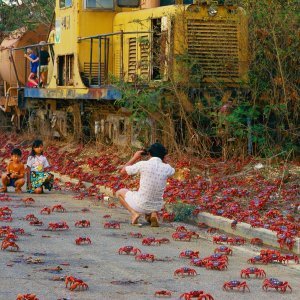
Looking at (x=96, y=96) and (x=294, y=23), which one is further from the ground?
(x=294, y=23)

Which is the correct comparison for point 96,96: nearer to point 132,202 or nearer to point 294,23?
point 294,23

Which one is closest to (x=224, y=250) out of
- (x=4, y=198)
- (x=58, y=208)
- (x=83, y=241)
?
(x=83, y=241)

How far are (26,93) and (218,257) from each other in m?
19.2

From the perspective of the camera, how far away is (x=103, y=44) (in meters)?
24.0

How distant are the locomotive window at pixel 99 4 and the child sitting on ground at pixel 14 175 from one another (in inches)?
260

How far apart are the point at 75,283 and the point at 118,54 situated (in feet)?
48.4

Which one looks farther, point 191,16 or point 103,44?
point 103,44

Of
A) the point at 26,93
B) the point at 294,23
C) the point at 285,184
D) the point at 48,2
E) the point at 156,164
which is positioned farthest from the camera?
the point at 48,2

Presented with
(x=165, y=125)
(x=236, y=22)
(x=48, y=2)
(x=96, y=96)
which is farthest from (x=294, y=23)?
(x=48, y=2)

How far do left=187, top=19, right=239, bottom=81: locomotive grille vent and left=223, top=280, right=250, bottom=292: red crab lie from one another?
447 inches

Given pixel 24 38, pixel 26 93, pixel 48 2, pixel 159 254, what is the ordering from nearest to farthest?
pixel 159 254 → pixel 26 93 → pixel 24 38 → pixel 48 2

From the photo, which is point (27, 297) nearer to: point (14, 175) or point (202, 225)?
point (202, 225)

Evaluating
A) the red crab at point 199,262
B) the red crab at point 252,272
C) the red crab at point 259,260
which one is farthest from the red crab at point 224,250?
the red crab at point 252,272

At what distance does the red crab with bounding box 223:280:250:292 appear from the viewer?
945cm
